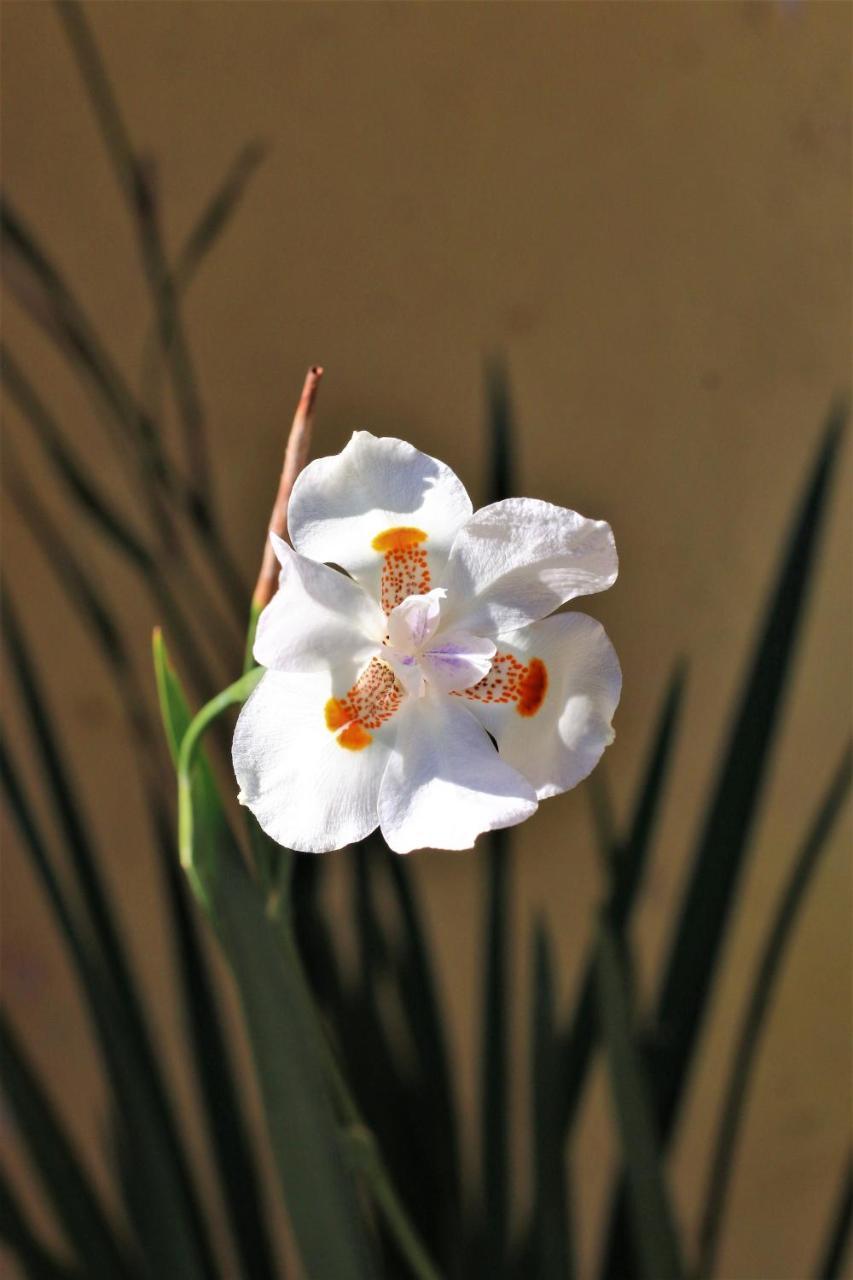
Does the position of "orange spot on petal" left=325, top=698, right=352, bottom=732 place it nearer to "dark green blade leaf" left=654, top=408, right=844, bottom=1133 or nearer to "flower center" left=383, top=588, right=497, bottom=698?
"flower center" left=383, top=588, right=497, bottom=698

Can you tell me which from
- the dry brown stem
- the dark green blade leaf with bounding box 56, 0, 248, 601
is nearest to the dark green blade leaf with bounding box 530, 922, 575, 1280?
the dry brown stem

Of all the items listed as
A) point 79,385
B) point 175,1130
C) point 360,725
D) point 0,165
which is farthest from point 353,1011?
point 0,165

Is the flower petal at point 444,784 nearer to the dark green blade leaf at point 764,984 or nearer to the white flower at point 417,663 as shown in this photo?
the white flower at point 417,663

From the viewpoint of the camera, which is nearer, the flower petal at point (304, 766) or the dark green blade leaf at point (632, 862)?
the flower petal at point (304, 766)

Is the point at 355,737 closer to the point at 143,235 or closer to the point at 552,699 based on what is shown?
the point at 552,699

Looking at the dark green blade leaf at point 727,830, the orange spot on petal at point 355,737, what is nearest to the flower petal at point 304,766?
the orange spot on petal at point 355,737

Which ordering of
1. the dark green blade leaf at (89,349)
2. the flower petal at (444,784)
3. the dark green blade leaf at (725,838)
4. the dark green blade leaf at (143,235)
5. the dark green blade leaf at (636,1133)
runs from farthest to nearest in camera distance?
the dark green blade leaf at (143,235) → the dark green blade leaf at (89,349) → the dark green blade leaf at (725,838) → the dark green blade leaf at (636,1133) → the flower petal at (444,784)

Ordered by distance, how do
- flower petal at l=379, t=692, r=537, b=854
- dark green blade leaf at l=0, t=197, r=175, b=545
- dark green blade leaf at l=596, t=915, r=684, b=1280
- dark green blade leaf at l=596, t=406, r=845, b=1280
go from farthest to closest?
dark green blade leaf at l=0, t=197, r=175, b=545
dark green blade leaf at l=596, t=406, r=845, b=1280
dark green blade leaf at l=596, t=915, r=684, b=1280
flower petal at l=379, t=692, r=537, b=854
